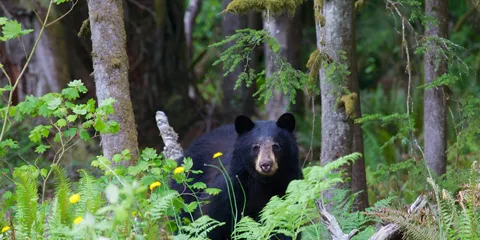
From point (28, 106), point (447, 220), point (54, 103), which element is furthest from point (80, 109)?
point (447, 220)

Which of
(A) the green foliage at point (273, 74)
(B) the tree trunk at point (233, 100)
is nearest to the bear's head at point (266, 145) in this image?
(A) the green foliage at point (273, 74)

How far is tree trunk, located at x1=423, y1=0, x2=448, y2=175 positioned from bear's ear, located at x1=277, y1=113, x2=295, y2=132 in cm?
191

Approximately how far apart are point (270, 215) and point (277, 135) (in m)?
2.09

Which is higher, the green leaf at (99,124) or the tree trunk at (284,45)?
the tree trunk at (284,45)

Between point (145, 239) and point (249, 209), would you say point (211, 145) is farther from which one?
point (145, 239)

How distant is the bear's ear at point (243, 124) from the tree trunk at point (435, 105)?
86.4 inches

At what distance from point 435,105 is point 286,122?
228cm

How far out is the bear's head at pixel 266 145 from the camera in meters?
6.31

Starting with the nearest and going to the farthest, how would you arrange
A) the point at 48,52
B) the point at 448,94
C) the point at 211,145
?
the point at 211,145, the point at 448,94, the point at 48,52

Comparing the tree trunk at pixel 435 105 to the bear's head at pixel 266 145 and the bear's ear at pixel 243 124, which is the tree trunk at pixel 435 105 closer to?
the bear's head at pixel 266 145

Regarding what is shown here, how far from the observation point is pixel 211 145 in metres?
7.46

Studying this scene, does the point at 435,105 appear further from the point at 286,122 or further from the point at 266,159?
the point at 266,159

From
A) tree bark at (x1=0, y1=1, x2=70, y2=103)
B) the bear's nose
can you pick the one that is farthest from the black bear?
tree bark at (x1=0, y1=1, x2=70, y2=103)

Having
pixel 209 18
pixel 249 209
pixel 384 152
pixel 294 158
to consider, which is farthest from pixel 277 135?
pixel 209 18
